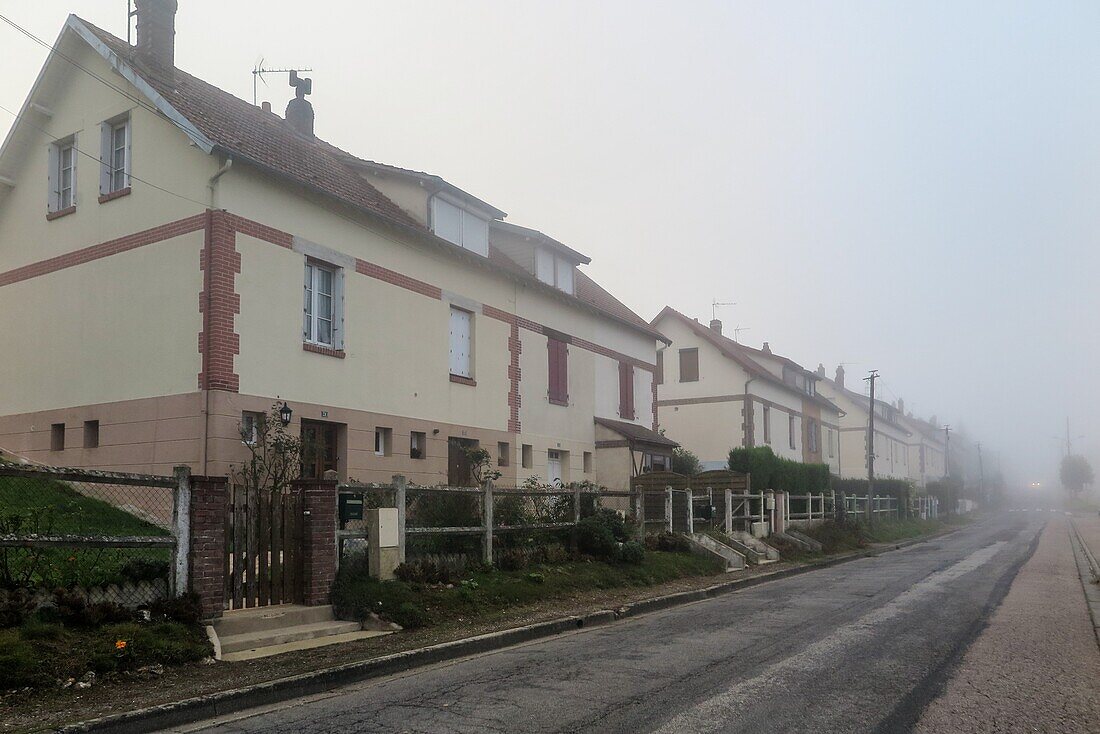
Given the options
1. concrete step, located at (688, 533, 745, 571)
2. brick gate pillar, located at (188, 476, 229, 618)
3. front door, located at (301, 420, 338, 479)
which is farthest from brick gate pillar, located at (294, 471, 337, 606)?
concrete step, located at (688, 533, 745, 571)

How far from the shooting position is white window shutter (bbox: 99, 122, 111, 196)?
56.1 ft

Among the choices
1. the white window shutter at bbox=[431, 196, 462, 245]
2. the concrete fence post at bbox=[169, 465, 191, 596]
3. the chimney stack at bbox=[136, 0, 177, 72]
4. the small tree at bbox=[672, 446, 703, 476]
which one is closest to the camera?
the concrete fence post at bbox=[169, 465, 191, 596]

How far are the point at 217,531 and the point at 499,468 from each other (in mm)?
12695

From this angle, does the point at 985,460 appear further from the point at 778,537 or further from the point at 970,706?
the point at 970,706

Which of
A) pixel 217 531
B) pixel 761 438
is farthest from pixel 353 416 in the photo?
pixel 761 438

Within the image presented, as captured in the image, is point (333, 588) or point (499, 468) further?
point (499, 468)

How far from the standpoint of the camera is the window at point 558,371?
2480cm

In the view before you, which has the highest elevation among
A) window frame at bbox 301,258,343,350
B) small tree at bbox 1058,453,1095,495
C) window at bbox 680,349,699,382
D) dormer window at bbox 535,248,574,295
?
dormer window at bbox 535,248,574,295

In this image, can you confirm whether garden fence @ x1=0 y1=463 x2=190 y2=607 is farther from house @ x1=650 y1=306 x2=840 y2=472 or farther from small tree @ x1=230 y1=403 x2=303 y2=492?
house @ x1=650 y1=306 x2=840 y2=472

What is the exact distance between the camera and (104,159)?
56.3ft

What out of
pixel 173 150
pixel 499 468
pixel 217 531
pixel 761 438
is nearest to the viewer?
pixel 217 531

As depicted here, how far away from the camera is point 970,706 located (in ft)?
22.9

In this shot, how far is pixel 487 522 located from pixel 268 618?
4581 mm

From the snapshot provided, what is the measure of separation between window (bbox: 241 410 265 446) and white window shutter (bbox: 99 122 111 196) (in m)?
5.57
